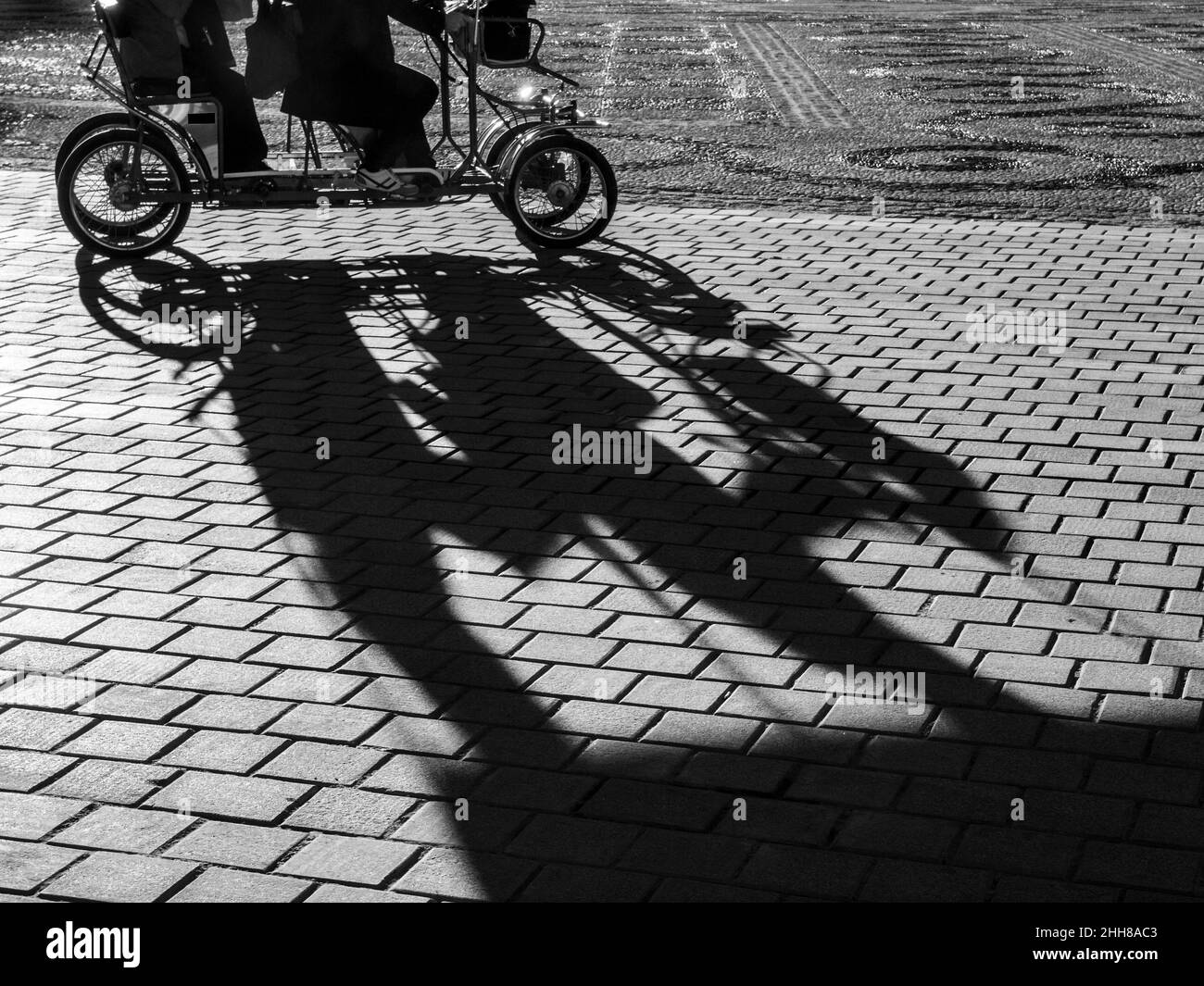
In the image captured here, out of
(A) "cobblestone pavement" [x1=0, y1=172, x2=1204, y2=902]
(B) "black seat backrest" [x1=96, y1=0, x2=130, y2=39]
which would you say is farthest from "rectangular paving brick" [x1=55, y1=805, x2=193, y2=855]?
(B) "black seat backrest" [x1=96, y1=0, x2=130, y2=39]

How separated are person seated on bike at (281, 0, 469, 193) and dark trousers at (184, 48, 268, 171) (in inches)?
9.5

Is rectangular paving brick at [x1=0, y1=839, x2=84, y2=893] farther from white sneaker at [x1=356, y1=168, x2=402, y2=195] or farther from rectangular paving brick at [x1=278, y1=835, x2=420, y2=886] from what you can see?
white sneaker at [x1=356, y1=168, x2=402, y2=195]

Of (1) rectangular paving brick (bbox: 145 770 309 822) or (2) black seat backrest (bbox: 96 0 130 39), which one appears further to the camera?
(2) black seat backrest (bbox: 96 0 130 39)

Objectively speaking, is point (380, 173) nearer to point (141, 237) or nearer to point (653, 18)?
point (141, 237)

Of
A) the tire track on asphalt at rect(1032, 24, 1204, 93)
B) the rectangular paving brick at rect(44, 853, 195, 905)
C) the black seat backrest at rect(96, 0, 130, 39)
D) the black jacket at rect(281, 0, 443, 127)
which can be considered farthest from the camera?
the tire track on asphalt at rect(1032, 24, 1204, 93)

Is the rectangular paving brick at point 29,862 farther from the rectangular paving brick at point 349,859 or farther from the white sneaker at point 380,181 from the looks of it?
the white sneaker at point 380,181

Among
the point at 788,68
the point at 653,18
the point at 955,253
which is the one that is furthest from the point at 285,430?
the point at 653,18

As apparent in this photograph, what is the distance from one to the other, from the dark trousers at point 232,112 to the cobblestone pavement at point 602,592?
2.72 feet

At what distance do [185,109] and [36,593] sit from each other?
456 centimetres

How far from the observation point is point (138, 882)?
3.46 metres

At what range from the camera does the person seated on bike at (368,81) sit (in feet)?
28.5

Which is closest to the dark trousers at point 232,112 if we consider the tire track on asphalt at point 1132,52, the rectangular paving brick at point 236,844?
the rectangular paving brick at point 236,844

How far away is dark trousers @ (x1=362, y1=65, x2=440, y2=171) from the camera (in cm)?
884

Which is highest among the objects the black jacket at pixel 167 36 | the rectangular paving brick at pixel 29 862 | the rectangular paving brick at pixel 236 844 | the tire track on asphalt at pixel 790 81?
the black jacket at pixel 167 36
